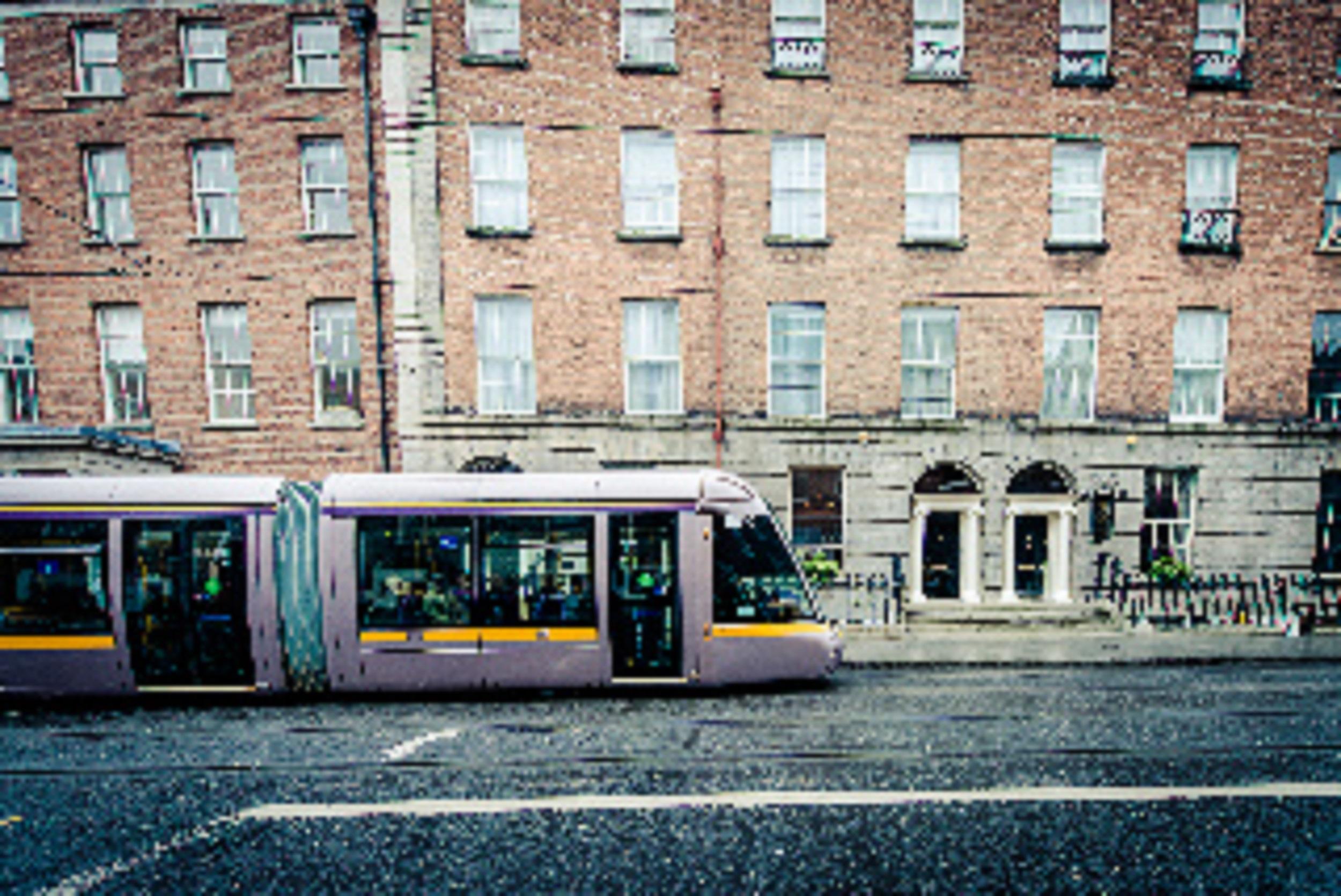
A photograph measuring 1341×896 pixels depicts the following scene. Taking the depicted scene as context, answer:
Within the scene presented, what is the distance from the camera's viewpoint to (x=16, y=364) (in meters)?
12.4

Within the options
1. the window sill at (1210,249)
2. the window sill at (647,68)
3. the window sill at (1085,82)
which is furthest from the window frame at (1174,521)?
the window sill at (647,68)

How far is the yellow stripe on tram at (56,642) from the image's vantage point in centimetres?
679

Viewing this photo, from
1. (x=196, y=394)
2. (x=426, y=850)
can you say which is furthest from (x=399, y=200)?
(x=426, y=850)

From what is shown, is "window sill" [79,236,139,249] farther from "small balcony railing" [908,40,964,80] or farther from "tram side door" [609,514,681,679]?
"small balcony railing" [908,40,964,80]

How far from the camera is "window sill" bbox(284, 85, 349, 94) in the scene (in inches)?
462

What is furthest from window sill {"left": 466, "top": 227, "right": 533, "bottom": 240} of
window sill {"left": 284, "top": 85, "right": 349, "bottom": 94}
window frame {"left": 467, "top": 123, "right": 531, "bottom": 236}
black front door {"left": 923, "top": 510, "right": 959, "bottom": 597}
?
black front door {"left": 923, "top": 510, "right": 959, "bottom": 597}

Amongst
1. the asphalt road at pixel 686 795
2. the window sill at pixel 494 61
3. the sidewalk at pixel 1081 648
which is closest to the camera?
the asphalt road at pixel 686 795

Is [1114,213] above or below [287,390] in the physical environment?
above

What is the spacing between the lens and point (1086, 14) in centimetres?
1180

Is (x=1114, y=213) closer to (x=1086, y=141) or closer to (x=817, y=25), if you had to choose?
(x=1086, y=141)

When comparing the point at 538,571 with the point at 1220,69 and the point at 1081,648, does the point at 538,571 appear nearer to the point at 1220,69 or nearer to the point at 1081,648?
the point at 1081,648

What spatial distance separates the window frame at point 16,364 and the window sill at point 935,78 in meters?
19.4

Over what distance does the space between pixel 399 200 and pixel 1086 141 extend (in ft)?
47.0

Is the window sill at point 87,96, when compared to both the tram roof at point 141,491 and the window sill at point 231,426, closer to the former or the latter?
the window sill at point 231,426
